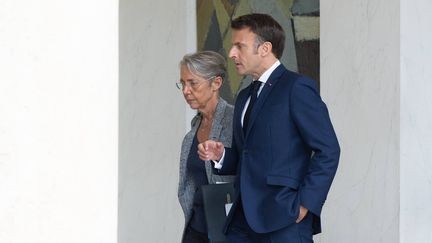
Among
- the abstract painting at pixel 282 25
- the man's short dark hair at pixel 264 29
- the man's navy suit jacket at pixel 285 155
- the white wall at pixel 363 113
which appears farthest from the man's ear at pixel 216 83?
the abstract painting at pixel 282 25

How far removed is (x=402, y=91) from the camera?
19.9ft

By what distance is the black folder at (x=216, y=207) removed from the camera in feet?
15.2

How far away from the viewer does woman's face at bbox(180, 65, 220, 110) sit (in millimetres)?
4914

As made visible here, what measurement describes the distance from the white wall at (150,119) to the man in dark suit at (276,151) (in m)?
3.24

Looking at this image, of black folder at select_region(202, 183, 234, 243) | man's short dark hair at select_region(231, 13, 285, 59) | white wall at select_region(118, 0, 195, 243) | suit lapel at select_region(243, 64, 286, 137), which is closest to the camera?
suit lapel at select_region(243, 64, 286, 137)

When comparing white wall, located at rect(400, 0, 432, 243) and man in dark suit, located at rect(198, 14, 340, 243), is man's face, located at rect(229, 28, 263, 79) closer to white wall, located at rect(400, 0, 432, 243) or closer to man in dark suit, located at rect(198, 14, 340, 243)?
man in dark suit, located at rect(198, 14, 340, 243)

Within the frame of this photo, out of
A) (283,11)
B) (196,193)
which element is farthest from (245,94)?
(283,11)

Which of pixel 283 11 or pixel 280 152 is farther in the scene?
pixel 283 11

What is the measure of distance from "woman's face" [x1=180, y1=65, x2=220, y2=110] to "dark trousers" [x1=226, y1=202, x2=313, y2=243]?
2.34ft

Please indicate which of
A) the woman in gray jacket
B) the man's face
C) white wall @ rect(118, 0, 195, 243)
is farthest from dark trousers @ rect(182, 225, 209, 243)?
white wall @ rect(118, 0, 195, 243)
